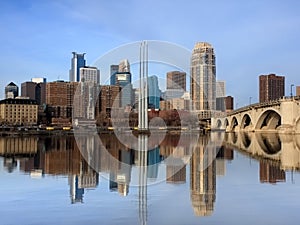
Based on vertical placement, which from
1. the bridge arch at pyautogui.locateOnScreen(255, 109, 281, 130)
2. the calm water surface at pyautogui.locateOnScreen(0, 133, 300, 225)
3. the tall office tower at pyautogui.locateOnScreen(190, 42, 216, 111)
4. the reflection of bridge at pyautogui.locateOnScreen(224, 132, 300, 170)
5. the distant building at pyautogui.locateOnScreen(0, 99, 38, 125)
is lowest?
the calm water surface at pyautogui.locateOnScreen(0, 133, 300, 225)

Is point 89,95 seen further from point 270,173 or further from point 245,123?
point 270,173

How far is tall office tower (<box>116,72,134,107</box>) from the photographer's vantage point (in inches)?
2868

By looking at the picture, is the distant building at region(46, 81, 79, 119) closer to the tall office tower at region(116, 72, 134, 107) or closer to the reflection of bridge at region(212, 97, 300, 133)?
the tall office tower at region(116, 72, 134, 107)

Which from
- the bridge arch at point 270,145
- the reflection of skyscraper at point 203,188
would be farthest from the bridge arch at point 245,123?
the reflection of skyscraper at point 203,188

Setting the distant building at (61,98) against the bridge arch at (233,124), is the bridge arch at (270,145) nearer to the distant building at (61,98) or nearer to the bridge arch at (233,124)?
the bridge arch at (233,124)

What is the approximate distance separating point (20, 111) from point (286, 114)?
78688mm

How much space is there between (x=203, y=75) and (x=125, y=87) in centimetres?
1446

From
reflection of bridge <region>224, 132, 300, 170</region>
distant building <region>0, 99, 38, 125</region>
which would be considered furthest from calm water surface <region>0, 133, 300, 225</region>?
distant building <region>0, 99, 38, 125</region>

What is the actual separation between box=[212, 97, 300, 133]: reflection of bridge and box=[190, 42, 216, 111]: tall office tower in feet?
24.6

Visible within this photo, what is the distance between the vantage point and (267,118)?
79.8 m

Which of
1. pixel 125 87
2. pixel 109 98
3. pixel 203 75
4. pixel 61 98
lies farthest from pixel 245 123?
pixel 61 98

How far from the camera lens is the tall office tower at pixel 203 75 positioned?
77.2m

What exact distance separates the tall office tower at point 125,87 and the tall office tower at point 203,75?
11.4 metres

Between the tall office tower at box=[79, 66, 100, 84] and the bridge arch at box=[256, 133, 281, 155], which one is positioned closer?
the bridge arch at box=[256, 133, 281, 155]
